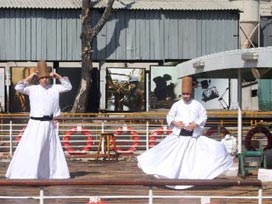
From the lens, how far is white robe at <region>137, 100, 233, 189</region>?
12367 mm

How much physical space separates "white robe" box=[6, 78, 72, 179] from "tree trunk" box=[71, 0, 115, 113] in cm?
2260

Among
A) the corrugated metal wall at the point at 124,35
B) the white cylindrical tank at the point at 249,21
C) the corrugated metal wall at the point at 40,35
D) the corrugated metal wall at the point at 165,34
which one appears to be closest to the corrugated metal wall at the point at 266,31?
the white cylindrical tank at the point at 249,21

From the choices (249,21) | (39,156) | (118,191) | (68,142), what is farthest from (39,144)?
(249,21)

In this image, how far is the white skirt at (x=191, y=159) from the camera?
12461 millimetres

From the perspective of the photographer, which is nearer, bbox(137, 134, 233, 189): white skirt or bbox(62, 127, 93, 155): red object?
bbox(137, 134, 233, 189): white skirt

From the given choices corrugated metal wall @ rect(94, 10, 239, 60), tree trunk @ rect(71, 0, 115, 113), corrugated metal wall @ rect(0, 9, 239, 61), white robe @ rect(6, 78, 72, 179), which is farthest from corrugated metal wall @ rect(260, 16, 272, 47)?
white robe @ rect(6, 78, 72, 179)

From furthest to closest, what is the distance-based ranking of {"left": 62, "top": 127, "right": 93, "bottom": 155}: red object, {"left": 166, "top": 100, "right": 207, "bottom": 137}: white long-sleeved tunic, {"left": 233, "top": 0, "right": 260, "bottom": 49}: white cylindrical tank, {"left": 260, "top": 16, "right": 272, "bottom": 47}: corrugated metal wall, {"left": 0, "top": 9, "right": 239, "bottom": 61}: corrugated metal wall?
1. {"left": 260, "top": 16, "right": 272, "bottom": 47}: corrugated metal wall
2. {"left": 233, "top": 0, "right": 260, "bottom": 49}: white cylindrical tank
3. {"left": 0, "top": 9, "right": 239, "bottom": 61}: corrugated metal wall
4. {"left": 62, "top": 127, "right": 93, "bottom": 155}: red object
5. {"left": 166, "top": 100, "right": 207, "bottom": 137}: white long-sleeved tunic

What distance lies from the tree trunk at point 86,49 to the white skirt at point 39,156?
74.1 ft

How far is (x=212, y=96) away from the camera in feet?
119

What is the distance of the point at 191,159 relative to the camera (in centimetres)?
1250

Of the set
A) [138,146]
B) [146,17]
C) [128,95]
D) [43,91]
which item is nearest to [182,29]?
[146,17]

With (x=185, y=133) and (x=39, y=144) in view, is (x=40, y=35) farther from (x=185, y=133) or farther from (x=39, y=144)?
(x=185, y=133)

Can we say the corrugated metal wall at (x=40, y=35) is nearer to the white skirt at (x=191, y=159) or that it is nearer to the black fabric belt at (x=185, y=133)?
the white skirt at (x=191, y=159)

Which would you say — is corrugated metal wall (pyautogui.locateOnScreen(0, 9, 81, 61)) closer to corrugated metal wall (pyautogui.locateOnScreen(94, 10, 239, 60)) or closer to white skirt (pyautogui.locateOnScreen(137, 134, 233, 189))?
corrugated metal wall (pyautogui.locateOnScreen(94, 10, 239, 60))
